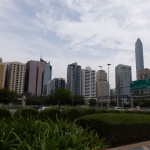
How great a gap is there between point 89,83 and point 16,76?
138 feet

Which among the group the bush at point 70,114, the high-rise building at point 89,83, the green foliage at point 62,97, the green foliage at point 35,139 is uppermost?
the high-rise building at point 89,83

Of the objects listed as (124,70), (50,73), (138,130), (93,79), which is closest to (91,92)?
(93,79)

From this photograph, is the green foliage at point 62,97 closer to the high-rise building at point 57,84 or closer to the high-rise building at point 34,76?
the high-rise building at point 34,76

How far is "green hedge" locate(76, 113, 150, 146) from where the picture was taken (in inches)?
257

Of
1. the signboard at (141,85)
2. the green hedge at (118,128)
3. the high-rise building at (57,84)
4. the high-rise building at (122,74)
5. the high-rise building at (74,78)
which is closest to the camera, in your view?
the green hedge at (118,128)

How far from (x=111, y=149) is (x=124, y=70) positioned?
79.5 m

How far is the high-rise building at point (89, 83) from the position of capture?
11214 centimetres

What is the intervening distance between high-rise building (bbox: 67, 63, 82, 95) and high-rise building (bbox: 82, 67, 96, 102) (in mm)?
3319

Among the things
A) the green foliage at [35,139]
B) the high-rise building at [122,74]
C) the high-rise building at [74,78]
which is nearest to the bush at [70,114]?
the green foliage at [35,139]

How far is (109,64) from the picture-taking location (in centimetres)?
4128

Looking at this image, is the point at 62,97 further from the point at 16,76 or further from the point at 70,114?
the point at 70,114

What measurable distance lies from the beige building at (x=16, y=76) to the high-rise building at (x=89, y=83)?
118 feet

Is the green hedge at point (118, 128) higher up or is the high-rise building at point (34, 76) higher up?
the high-rise building at point (34, 76)

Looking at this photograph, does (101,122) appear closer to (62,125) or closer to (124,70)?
(62,125)
